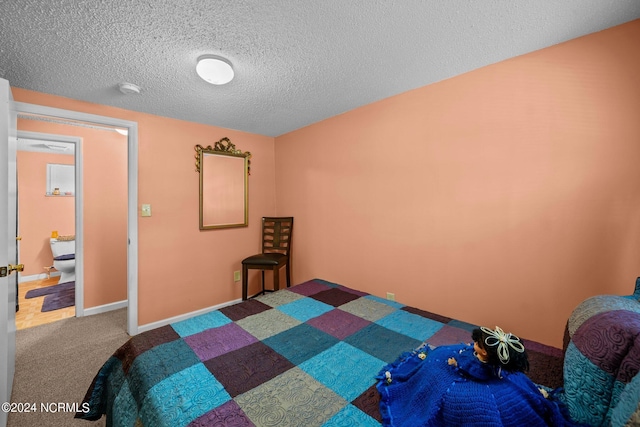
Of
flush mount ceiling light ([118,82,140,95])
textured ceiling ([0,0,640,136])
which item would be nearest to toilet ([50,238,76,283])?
textured ceiling ([0,0,640,136])

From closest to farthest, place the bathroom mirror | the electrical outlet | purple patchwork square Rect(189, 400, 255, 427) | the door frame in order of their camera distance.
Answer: purple patchwork square Rect(189, 400, 255, 427) → the door frame → the electrical outlet → the bathroom mirror

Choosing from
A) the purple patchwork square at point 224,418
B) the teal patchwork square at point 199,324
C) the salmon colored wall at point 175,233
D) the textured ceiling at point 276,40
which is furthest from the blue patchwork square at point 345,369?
the salmon colored wall at point 175,233

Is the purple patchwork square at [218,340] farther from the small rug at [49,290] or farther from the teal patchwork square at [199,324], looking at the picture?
the small rug at [49,290]

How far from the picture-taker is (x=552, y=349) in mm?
1370

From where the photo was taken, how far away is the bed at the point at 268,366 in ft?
3.21

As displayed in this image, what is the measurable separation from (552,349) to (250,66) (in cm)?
249

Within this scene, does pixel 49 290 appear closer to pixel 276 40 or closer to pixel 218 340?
pixel 218 340

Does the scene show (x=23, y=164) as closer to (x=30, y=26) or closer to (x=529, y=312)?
(x=30, y=26)

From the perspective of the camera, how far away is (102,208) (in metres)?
3.25

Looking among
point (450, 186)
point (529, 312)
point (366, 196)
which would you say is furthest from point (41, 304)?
point (529, 312)

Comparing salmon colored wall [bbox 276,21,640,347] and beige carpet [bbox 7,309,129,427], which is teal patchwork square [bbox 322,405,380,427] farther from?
beige carpet [bbox 7,309,129,427]

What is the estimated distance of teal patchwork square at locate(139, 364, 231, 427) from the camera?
37.2 inches

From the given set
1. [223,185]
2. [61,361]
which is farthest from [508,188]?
[61,361]

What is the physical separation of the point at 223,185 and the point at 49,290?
11.0 feet
